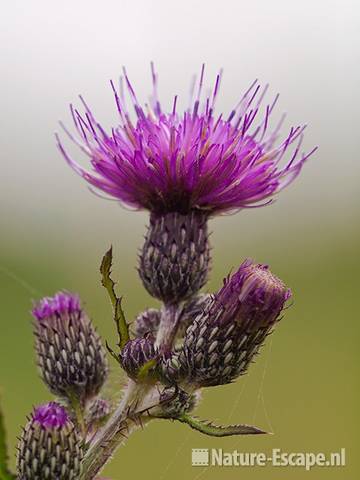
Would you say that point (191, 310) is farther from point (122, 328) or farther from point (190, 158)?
point (190, 158)

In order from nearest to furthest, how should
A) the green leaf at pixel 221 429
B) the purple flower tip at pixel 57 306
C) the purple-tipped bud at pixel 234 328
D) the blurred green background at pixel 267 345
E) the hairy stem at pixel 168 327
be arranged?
the green leaf at pixel 221 429 → the purple-tipped bud at pixel 234 328 → the hairy stem at pixel 168 327 → the purple flower tip at pixel 57 306 → the blurred green background at pixel 267 345

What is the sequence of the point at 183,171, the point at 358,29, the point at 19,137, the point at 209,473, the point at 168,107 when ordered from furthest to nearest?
1. the point at 19,137
2. the point at 358,29
3. the point at 209,473
4. the point at 168,107
5. the point at 183,171

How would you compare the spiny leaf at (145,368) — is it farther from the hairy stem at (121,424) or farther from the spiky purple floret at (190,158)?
the spiky purple floret at (190,158)

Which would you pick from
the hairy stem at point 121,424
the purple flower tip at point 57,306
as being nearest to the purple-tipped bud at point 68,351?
the purple flower tip at point 57,306

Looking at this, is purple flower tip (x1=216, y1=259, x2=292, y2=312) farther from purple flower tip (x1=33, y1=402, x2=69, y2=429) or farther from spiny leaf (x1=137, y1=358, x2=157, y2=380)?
purple flower tip (x1=33, y1=402, x2=69, y2=429)

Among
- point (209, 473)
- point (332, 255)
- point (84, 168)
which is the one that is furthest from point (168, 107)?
point (209, 473)

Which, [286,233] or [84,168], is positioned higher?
[286,233]

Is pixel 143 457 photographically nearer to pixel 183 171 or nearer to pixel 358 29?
pixel 183 171
